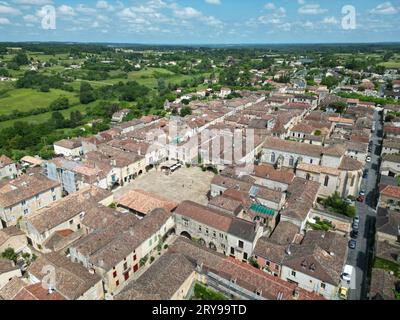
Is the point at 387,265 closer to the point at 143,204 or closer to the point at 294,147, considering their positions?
the point at 294,147

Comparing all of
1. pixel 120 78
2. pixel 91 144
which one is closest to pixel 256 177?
pixel 91 144

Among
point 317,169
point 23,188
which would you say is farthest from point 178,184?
point 23,188

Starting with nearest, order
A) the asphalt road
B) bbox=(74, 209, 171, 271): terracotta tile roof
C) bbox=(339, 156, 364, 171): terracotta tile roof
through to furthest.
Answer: bbox=(74, 209, 171, 271): terracotta tile roof → the asphalt road → bbox=(339, 156, 364, 171): terracotta tile roof

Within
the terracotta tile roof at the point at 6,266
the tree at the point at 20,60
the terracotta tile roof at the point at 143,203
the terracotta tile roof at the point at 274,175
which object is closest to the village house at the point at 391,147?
the terracotta tile roof at the point at 274,175

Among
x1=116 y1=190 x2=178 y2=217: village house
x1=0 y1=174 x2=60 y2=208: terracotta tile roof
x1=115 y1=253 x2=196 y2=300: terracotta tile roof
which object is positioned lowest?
x1=115 y1=253 x2=196 y2=300: terracotta tile roof

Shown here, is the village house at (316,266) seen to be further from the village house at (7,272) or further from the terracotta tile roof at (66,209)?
the village house at (7,272)

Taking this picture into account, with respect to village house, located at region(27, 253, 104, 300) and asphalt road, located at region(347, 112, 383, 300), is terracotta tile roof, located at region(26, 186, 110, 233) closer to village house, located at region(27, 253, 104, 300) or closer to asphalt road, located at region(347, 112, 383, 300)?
village house, located at region(27, 253, 104, 300)

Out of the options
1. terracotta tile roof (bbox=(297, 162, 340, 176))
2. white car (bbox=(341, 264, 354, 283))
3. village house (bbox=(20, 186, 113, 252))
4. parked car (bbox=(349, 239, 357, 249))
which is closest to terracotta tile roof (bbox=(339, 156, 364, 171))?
terracotta tile roof (bbox=(297, 162, 340, 176))
